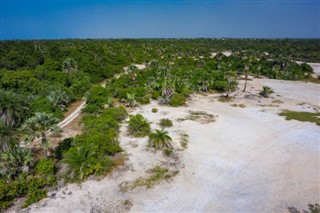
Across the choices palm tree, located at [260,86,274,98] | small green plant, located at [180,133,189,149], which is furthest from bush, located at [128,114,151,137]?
palm tree, located at [260,86,274,98]

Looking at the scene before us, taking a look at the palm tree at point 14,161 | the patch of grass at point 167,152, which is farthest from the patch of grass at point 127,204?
the palm tree at point 14,161

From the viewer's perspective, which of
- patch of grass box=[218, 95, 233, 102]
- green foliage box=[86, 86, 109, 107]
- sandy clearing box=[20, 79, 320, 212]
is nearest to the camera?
sandy clearing box=[20, 79, 320, 212]

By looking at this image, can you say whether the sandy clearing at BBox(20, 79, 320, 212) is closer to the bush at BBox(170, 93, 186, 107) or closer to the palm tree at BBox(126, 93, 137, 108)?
→ the bush at BBox(170, 93, 186, 107)

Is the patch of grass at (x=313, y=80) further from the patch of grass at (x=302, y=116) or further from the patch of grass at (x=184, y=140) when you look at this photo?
the patch of grass at (x=184, y=140)

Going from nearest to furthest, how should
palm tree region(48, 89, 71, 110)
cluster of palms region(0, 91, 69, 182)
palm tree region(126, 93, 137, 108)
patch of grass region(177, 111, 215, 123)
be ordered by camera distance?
cluster of palms region(0, 91, 69, 182) < palm tree region(48, 89, 71, 110) < patch of grass region(177, 111, 215, 123) < palm tree region(126, 93, 137, 108)

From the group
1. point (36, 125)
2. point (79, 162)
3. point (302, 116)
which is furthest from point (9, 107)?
point (302, 116)

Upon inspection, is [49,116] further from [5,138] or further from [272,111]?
[272,111]

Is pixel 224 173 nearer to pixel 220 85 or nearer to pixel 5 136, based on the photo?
pixel 5 136
